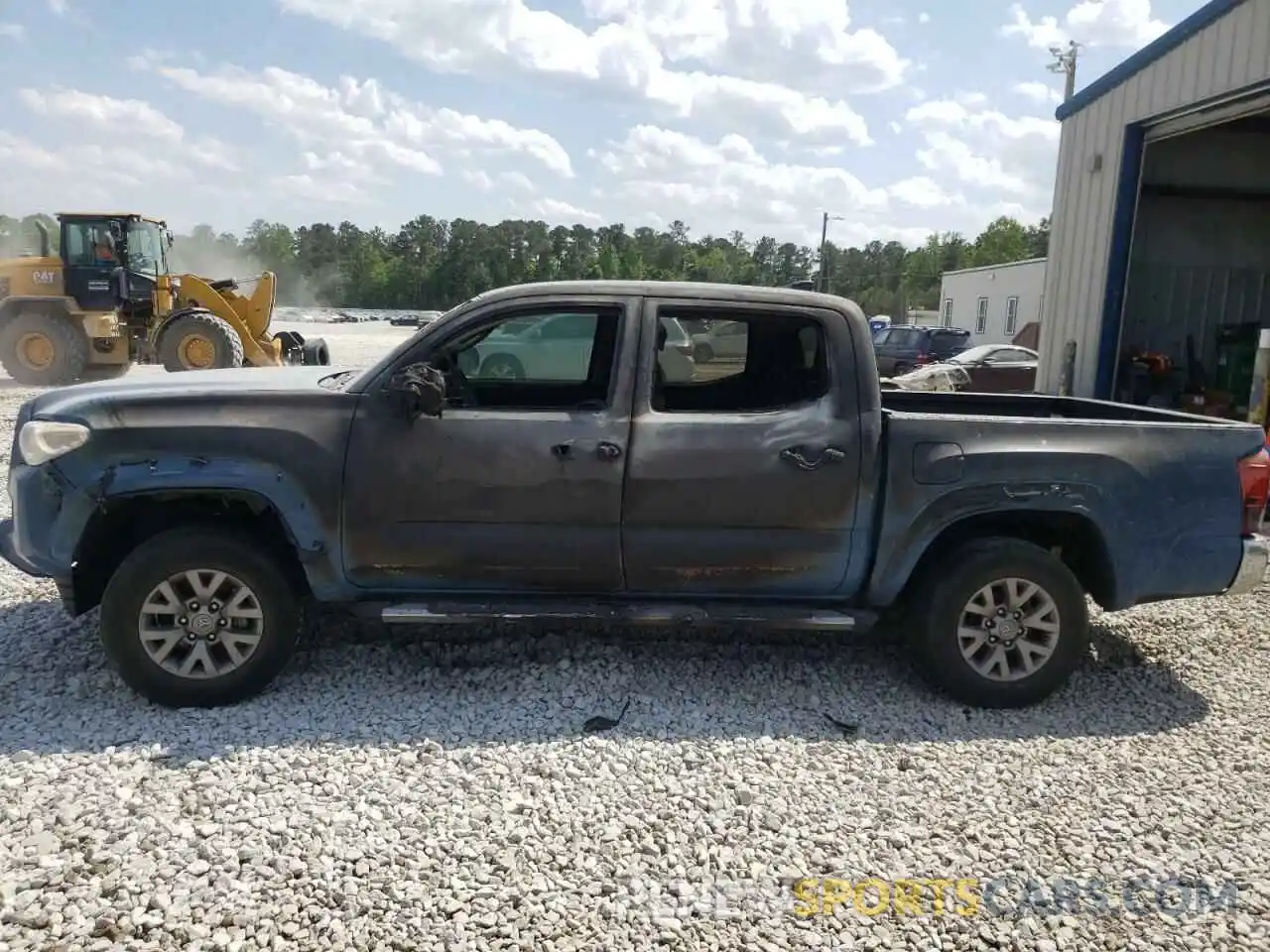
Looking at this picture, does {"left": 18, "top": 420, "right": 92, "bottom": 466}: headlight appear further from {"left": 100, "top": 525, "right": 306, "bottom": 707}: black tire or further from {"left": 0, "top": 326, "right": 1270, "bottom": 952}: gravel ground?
{"left": 0, "top": 326, "right": 1270, "bottom": 952}: gravel ground

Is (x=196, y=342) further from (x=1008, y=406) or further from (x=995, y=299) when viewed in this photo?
(x=995, y=299)

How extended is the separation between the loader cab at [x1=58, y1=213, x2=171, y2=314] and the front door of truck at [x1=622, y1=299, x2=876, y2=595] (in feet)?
49.7

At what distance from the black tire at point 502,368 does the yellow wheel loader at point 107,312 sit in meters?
11.1

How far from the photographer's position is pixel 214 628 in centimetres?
409

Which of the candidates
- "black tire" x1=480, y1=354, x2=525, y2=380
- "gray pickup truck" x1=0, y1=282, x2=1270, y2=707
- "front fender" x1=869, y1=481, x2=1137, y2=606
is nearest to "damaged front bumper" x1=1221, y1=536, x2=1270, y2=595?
"gray pickup truck" x1=0, y1=282, x2=1270, y2=707

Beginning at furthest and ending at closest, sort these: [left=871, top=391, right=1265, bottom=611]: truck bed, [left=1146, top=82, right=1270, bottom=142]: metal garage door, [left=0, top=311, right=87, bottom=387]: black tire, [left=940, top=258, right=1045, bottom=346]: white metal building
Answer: [left=940, top=258, right=1045, bottom=346]: white metal building, [left=0, top=311, right=87, bottom=387]: black tire, [left=1146, top=82, right=1270, bottom=142]: metal garage door, [left=871, top=391, right=1265, bottom=611]: truck bed

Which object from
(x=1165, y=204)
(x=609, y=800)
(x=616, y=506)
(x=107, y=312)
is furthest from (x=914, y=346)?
(x=609, y=800)

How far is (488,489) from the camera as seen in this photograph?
4148mm

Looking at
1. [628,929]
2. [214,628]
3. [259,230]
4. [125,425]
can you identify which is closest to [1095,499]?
[628,929]

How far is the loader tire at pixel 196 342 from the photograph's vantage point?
15.5m

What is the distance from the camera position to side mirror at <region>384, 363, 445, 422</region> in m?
4.05

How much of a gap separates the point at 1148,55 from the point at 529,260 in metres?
82.8

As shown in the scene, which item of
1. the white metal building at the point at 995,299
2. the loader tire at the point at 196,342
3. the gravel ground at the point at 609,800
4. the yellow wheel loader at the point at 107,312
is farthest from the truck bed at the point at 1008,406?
the white metal building at the point at 995,299

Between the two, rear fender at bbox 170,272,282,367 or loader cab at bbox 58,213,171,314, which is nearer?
loader cab at bbox 58,213,171,314
